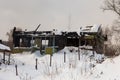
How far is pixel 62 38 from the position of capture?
1602 inches

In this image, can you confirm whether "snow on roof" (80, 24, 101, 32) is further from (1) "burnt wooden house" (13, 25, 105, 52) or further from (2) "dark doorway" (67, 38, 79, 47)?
(2) "dark doorway" (67, 38, 79, 47)

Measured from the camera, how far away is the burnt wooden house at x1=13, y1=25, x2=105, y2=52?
3903 centimetres

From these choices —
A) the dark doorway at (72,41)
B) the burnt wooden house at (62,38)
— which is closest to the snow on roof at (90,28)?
the burnt wooden house at (62,38)

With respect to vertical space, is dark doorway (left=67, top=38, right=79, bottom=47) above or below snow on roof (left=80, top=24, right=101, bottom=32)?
below

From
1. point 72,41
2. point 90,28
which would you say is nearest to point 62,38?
point 72,41

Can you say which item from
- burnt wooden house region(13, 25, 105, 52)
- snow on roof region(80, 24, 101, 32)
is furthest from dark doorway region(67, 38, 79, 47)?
snow on roof region(80, 24, 101, 32)

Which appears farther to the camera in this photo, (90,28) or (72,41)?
(72,41)

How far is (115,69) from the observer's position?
10352mm

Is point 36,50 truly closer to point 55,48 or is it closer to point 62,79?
point 55,48

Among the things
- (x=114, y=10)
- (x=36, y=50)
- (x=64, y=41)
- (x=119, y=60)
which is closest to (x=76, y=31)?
(x=64, y=41)

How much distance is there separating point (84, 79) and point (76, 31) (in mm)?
30163

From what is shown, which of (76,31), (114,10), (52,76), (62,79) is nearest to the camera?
(52,76)

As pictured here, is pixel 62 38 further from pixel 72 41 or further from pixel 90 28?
pixel 90 28

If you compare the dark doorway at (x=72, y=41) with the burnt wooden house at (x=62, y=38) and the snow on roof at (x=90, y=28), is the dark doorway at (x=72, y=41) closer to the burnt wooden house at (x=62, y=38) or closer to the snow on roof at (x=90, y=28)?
the burnt wooden house at (x=62, y=38)
